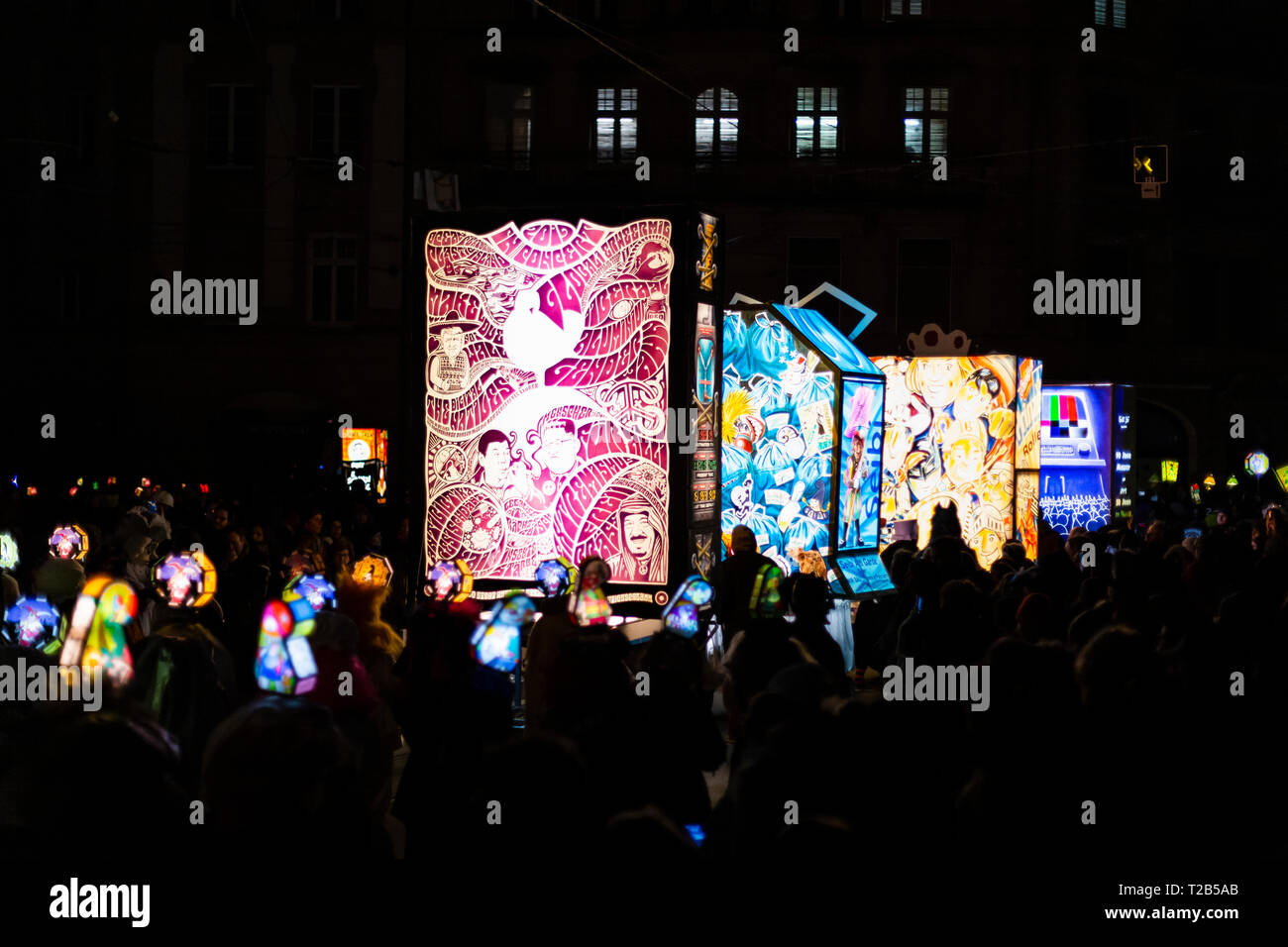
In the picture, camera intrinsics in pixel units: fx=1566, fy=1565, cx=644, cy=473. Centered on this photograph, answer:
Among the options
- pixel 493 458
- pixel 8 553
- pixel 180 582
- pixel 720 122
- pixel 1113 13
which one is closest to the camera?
pixel 180 582

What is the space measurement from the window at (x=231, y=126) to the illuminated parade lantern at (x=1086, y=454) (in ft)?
61.9

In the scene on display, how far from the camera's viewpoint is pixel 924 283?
1352 inches

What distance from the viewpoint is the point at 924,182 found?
33.9m

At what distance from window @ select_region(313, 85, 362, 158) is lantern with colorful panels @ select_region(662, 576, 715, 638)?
2698 cm

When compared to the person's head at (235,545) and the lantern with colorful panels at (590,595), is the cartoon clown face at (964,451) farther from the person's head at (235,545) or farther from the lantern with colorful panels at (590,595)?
the lantern with colorful panels at (590,595)

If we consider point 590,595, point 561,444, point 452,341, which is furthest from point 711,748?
point 452,341

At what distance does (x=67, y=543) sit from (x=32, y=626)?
4.73 metres

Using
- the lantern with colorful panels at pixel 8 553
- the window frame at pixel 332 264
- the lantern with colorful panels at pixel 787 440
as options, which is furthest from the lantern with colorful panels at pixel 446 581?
the window frame at pixel 332 264

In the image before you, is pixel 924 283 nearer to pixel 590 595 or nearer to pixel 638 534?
pixel 638 534

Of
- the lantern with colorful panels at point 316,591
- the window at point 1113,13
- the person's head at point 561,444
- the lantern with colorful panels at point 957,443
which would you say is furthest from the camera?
the window at point 1113,13

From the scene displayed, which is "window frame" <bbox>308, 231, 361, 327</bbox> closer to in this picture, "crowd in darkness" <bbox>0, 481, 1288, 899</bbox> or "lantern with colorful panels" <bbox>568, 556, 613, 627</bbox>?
"crowd in darkness" <bbox>0, 481, 1288, 899</bbox>

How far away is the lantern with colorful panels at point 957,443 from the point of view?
18.7 m

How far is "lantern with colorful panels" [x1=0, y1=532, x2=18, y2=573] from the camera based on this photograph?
1079 cm

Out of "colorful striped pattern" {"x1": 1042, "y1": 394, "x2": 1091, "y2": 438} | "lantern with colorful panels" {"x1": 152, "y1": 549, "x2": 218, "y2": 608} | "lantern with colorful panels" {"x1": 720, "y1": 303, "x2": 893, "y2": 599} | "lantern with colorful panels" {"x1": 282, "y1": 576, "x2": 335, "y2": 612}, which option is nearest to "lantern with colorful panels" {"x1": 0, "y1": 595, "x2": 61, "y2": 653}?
"lantern with colorful panels" {"x1": 152, "y1": 549, "x2": 218, "y2": 608}
